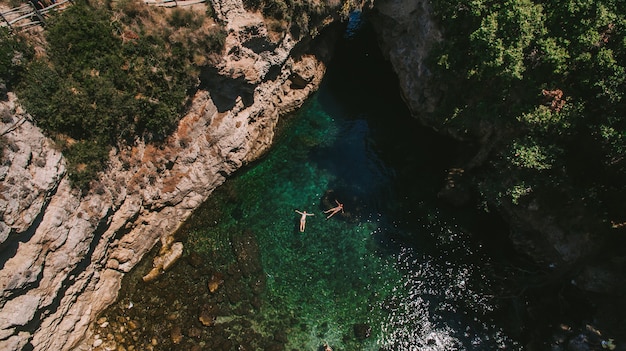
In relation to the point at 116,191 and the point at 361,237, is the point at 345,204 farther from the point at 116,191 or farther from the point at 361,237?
the point at 116,191

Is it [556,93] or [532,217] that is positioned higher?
[556,93]

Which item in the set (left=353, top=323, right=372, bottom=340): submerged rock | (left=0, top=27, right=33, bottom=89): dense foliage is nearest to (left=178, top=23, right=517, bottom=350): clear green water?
(left=353, top=323, right=372, bottom=340): submerged rock

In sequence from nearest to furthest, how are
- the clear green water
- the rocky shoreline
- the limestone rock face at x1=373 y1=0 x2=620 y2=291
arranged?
the rocky shoreline, the limestone rock face at x1=373 y1=0 x2=620 y2=291, the clear green water

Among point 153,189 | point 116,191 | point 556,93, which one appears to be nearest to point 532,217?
point 556,93

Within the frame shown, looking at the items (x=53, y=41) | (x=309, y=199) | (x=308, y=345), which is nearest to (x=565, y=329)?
(x=308, y=345)

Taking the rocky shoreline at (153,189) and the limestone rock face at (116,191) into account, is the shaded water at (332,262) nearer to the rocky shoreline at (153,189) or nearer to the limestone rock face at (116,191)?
the limestone rock face at (116,191)

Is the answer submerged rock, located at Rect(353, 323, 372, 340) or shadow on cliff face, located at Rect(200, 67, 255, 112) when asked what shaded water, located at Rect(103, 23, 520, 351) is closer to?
submerged rock, located at Rect(353, 323, 372, 340)
